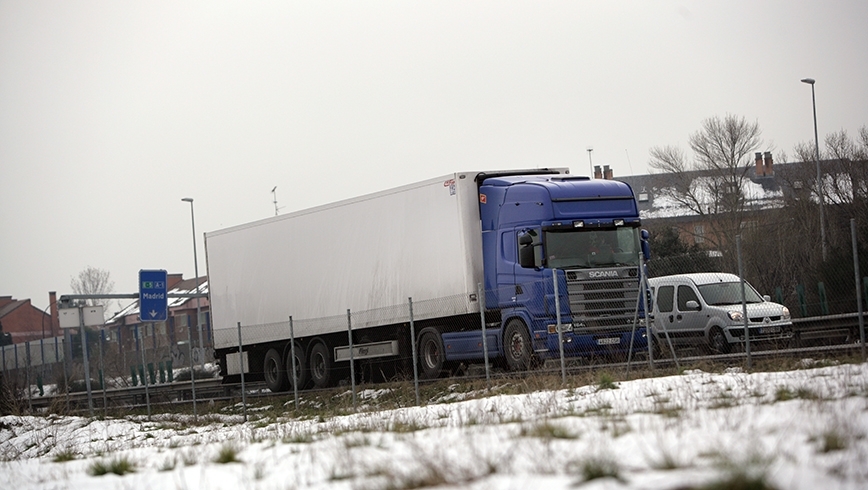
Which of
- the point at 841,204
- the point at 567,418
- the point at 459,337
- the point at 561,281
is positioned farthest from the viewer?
the point at 841,204

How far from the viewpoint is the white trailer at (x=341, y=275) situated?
20250 mm

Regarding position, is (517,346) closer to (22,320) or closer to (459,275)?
(459,275)


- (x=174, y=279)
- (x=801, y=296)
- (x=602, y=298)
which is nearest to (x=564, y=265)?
(x=602, y=298)

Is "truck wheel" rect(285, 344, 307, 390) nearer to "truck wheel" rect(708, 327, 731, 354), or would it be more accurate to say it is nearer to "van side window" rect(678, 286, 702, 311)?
"van side window" rect(678, 286, 702, 311)

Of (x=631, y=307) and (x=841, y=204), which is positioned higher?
(x=841, y=204)

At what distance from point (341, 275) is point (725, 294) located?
852 cm

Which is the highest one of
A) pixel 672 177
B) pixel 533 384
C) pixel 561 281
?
pixel 672 177

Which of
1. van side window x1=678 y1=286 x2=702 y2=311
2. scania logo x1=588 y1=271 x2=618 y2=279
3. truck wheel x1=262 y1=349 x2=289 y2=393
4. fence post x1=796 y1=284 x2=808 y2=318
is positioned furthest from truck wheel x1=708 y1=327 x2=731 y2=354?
truck wheel x1=262 y1=349 x2=289 y2=393

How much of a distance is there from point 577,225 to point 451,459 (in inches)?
495

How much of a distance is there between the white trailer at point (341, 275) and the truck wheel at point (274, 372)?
0.09 ft

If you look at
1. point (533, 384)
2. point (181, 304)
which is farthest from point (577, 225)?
point (181, 304)

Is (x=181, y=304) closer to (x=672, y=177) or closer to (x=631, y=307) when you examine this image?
(x=672, y=177)

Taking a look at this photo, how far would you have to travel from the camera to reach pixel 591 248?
19.4 meters

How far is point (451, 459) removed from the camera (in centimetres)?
701
